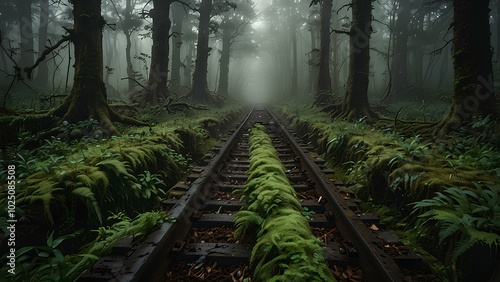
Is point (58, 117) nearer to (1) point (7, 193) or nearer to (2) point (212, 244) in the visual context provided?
(1) point (7, 193)

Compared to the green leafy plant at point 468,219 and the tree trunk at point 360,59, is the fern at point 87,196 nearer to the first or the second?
the green leafy plant at point 468,219

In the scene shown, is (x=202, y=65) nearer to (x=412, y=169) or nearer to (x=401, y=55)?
(x=412, y=169)

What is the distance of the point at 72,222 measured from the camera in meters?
2.62

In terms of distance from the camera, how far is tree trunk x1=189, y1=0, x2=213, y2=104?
16.1 meters

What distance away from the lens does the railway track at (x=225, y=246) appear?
1983 millimetres

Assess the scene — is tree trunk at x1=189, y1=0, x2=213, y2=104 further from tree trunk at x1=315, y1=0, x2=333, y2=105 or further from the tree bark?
tree trunk at x1=315, y1=0, x2=333, y2=105

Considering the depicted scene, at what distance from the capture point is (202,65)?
16250 mm

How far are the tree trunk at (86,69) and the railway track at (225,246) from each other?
4.03m

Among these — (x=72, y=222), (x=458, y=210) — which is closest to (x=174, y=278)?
(x=72, y=222)

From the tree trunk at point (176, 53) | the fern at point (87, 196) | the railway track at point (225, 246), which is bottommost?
the railway track at point (225, 246)

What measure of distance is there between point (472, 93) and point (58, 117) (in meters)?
8.92

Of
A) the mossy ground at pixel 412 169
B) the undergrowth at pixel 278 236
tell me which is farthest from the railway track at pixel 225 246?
the mossy ground at pixel 412 169

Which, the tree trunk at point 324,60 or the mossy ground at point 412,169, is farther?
the tree trunk at point 324,60

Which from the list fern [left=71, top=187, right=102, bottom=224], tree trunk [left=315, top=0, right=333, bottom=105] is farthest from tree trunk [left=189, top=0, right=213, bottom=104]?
fern [left=71, top=187, right=102, bottom=224]
